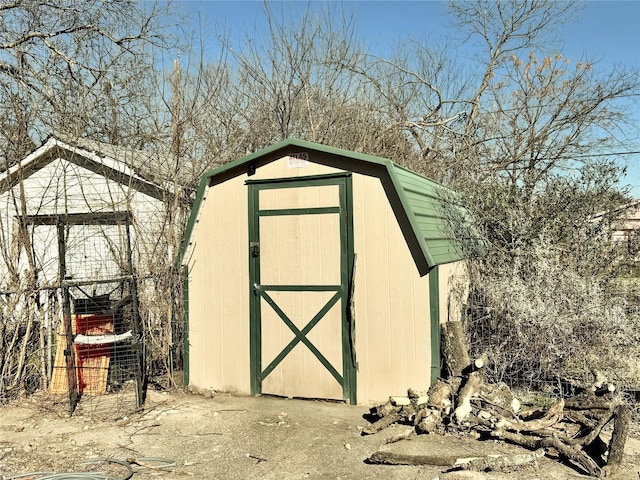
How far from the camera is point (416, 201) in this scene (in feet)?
18.4

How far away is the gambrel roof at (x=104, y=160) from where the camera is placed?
705 cm

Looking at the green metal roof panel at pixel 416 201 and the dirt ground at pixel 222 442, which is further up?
the green metal roof panel at pixel 416 201

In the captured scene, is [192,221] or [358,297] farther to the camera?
[192,221]

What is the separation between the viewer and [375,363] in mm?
5488

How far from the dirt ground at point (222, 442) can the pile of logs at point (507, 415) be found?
4.2 inches

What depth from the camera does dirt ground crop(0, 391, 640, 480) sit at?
4.05m

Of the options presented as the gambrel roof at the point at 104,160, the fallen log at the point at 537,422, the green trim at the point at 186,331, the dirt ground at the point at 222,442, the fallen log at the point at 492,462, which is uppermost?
the gambrel roof at the point at 104,160

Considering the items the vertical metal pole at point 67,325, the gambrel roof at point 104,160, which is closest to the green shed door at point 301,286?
the gambrel roof at point 104,160

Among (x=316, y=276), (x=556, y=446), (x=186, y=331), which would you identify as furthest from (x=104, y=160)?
(x=556, y=446)

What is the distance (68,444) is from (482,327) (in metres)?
4.11

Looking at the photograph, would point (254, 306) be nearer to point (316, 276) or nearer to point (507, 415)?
point (316, 276)

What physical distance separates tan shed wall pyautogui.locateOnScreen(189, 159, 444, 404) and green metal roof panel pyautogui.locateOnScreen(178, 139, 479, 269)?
0.41 ft

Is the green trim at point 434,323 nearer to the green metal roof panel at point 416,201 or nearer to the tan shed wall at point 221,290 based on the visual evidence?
the green metal roof panel at point 416,201

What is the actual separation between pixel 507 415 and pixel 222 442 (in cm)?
246
